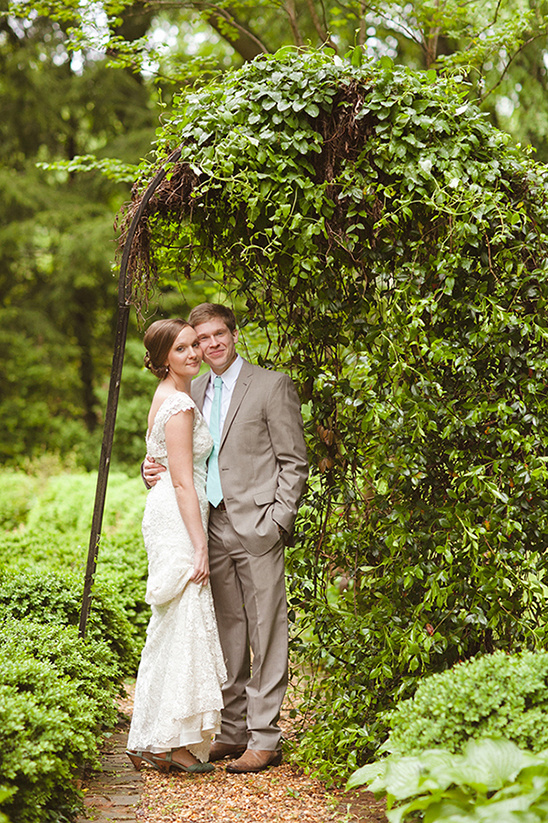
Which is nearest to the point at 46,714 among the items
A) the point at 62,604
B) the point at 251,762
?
the point at 251,762

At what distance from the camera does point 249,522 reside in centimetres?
370

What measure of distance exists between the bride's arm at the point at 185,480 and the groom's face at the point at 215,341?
1.25ft

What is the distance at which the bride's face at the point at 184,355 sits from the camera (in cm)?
378

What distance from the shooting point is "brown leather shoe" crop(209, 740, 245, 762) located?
12.7ft

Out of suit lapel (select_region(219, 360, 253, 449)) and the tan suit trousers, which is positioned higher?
suit lapel (select_region(219, 360, 253, 449))

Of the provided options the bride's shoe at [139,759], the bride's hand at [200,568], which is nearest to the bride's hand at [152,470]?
the bride's hand at [200,568]

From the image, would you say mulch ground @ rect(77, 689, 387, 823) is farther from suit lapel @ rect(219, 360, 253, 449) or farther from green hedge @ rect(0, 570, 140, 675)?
suit lapel @ rect(219, 360, 253, 449)

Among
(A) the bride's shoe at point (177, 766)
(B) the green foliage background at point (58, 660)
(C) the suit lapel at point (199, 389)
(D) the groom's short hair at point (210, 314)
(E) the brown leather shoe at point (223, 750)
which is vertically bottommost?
(E) the brown leather shoe at point (223, 750)

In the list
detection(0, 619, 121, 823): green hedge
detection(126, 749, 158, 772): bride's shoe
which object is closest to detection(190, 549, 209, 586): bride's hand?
detection(0, 619, 121, 823): green hedge

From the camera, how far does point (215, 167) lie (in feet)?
11.3

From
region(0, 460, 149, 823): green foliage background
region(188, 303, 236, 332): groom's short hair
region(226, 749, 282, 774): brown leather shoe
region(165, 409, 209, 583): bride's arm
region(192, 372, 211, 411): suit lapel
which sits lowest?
region(226, 749, 282, 774): brown leather shoe

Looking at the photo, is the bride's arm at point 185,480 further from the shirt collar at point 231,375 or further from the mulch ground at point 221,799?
the mulch ground at point 221,799

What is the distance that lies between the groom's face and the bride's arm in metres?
0.38

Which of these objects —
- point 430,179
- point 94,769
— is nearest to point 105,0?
point 430,179
